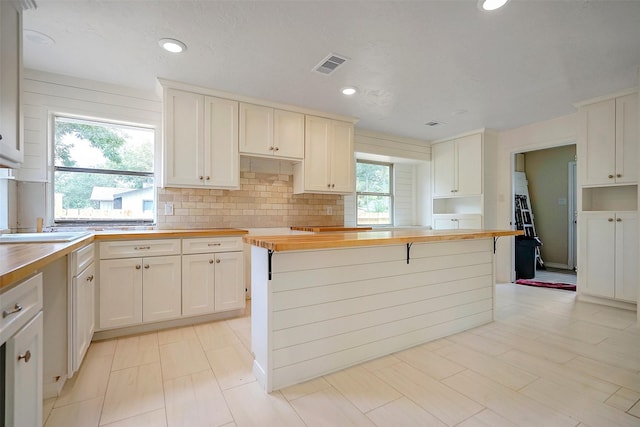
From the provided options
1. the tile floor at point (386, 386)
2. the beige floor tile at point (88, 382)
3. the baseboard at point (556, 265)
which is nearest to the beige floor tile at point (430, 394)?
the tile floor at point (386, 386)

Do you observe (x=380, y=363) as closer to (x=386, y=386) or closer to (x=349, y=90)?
(x=386, y=386)

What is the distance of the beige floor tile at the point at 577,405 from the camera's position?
1.54m

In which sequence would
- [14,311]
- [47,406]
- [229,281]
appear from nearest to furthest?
[14,311] < [47,406] < [229,281]

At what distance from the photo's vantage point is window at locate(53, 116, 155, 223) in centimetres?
299

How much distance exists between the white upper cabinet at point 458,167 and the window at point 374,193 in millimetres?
841

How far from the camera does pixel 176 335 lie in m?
2.67

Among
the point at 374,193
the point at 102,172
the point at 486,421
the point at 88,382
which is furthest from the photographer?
the point at 374,193

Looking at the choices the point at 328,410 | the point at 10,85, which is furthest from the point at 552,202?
the point at 10,85

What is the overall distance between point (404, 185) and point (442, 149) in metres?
0.92

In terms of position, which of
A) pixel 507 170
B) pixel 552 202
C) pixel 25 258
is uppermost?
pixel 507 170

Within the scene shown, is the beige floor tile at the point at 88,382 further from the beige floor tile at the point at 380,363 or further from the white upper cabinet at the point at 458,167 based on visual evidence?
the white upper cabinet at the point at 458,167

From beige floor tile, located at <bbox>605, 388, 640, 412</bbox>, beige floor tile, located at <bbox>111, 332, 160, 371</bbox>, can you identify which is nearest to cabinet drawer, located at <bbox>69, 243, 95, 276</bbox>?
beige floor tile, located at <bbox>111, 332, 160, 371</bbox>

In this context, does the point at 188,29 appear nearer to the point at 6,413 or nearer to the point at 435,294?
the point at 6,413

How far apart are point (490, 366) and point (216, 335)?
220cm
